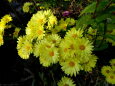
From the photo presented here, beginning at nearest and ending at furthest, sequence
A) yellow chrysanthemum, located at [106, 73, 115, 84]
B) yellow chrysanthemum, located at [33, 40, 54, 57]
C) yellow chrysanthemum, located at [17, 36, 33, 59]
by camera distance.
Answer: yellow chrysanthemum, located at [33, 40, 54, 57], yellow chrysanthemum, located at [17, 36, 33, 59], yellow chrysanthemum, located at [106, 73, 115, 84]

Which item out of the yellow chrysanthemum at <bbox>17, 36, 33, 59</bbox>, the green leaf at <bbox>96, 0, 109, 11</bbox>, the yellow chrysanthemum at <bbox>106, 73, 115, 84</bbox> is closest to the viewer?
the green leaf at <bbox>96, 0, 109, 11</bbox>

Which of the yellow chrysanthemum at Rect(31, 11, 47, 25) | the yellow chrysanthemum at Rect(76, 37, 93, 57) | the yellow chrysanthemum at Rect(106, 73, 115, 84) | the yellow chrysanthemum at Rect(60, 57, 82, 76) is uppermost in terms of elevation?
the yellow chrysanthemum at Rect(31, 11, 47, 25)

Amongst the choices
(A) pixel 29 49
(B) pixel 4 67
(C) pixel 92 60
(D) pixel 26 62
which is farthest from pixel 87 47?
(B) pixel 4 67

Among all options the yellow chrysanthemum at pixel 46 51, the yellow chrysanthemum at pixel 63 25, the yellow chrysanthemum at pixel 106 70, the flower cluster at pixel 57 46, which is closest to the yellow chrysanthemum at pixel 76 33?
the flower cluster at pixel 57 46

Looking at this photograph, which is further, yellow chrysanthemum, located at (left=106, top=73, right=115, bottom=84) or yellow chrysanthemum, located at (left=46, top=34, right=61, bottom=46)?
yellow chrysanthemum, located at (left=106, top=73, right=115, bottom=84)

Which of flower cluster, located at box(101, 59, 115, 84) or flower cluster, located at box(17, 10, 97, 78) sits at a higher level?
flower cluster, located at box(17, 10, 97, 78)

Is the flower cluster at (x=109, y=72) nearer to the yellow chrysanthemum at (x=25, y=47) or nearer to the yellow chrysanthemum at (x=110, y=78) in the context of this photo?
the yellow chrysanthemum at (x=110, y=78)

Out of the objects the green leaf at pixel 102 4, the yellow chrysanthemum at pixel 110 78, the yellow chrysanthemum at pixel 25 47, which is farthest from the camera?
the yellow chrysanthemum at pixel 110 78

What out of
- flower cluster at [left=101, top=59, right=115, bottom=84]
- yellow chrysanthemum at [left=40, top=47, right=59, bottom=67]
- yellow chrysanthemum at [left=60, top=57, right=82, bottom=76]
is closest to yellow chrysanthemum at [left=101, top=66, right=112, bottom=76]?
flower cluster at [left=101, top=59, right=115, bottom=84]

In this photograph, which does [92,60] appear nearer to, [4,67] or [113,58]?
[113,58]

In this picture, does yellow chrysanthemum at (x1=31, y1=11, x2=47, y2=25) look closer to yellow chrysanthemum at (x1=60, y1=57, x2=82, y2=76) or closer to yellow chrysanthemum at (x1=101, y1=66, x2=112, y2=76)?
yellow chrysanthemum at (x1=60, y1=57, x2=82, y2=76)

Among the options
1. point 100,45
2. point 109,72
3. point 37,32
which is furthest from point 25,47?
point 109,72
